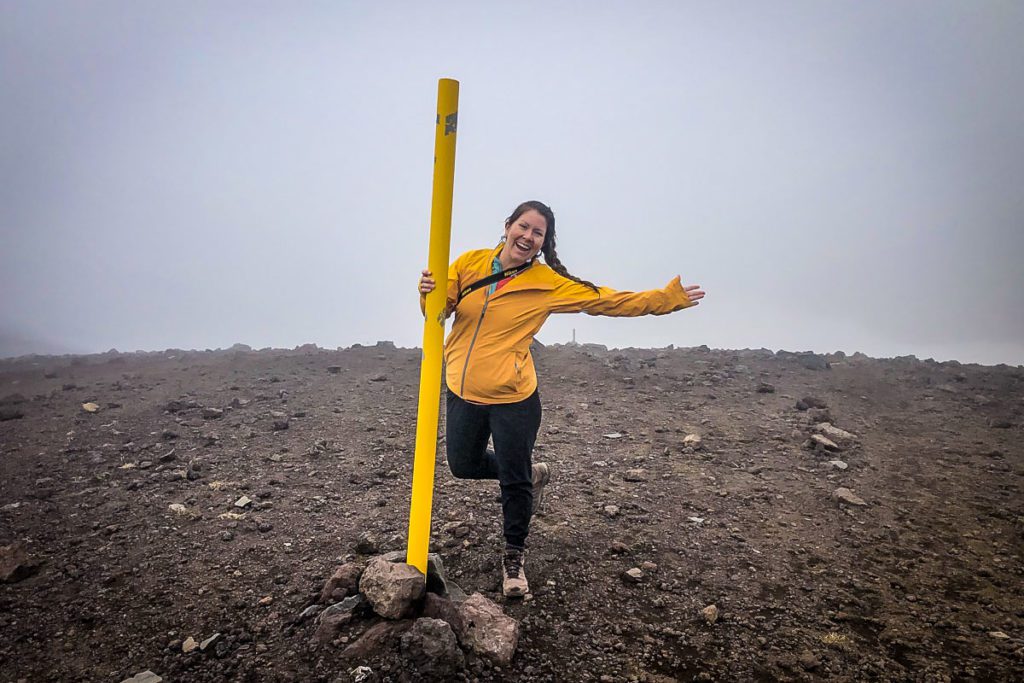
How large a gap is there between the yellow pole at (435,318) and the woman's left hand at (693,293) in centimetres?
152

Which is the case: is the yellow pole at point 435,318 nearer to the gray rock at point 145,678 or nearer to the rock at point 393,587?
the rock at point 393,587

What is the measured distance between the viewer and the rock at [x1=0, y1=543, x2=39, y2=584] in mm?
3582

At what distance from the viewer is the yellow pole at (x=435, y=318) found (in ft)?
9.26

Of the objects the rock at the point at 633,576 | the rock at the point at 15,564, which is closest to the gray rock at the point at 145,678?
the rock at the point at 15,564

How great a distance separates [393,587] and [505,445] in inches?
39.4

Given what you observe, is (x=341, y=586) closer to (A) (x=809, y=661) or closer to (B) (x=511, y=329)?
(B) (x=511, y=329)

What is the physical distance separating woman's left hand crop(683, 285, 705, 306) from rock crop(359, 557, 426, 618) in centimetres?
229

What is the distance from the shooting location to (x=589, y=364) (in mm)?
10547

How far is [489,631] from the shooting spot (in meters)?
2.99

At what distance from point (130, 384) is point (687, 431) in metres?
9.45

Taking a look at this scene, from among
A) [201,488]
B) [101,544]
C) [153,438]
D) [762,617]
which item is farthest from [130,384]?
[762,617]

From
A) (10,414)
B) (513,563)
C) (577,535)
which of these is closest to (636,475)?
(577,535)

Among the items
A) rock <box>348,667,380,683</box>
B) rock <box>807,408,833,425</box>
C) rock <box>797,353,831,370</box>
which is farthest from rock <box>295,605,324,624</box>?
rock <box>797,353,831,370</box>

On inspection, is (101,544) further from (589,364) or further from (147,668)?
(589,364)
